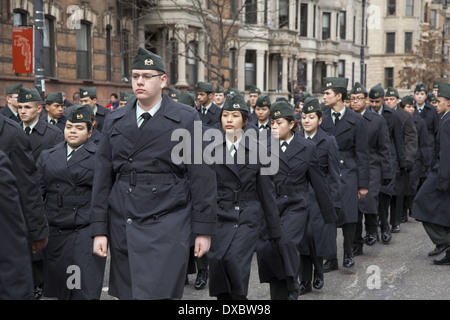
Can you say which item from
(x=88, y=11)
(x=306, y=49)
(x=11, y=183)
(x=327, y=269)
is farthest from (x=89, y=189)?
(x=306, y=49)

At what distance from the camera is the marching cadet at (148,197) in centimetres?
500

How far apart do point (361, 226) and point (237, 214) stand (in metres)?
4.56

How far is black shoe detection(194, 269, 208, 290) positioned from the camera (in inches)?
331

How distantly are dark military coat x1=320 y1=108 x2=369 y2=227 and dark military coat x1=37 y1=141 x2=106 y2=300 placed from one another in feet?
12.8

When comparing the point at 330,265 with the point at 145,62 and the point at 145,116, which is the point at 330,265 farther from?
the point at 145,62

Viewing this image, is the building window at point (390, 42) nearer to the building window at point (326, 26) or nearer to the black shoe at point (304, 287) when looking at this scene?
the building window at point (326, 26)

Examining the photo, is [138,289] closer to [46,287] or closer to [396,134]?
[46,287]

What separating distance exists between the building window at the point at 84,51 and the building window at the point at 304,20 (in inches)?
1146

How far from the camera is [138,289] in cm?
495

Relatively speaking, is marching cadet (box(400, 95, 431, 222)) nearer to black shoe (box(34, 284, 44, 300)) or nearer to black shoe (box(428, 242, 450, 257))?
black shoe (box(428, 242, 450, 257))

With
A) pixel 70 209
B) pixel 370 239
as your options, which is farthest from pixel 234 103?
pixel 370 239

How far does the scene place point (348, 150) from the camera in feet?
31.7

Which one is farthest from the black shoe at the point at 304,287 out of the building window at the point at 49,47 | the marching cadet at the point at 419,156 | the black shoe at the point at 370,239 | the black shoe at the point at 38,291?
the building window at the point at 49,47

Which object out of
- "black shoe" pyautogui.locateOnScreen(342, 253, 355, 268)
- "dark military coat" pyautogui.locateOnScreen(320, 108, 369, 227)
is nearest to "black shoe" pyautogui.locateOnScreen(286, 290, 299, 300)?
"black shoe" pyautogui.locateOnScreen(342, 253, 355, 268)
